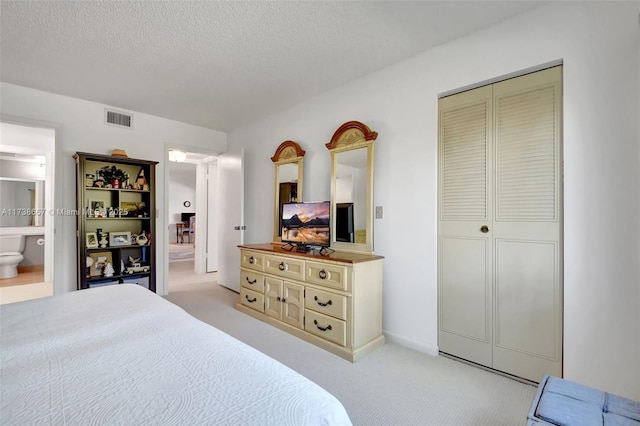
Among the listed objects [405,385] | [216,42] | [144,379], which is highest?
[216,42]

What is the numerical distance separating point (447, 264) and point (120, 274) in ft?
12.6

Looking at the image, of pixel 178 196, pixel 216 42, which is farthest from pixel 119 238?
pixel 178 196

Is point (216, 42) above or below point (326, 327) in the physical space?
above

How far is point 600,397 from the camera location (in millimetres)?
→ 1276

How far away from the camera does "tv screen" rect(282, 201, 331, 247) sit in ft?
9.72

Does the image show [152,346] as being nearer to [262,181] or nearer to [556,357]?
[556,357]

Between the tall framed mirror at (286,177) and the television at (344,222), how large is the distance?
0.67 m

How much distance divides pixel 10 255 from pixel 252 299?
4.67m

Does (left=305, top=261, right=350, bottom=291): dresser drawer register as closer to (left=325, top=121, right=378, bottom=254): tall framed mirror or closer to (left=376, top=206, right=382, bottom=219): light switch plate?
(left=325, top=121, right=378, bottom=254): tall framed mirror

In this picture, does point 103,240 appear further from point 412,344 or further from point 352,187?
point 412,344

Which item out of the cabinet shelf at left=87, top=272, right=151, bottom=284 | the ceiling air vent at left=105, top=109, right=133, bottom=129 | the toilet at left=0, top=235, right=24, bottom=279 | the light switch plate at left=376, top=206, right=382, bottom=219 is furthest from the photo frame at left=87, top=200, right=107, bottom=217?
the light switch plate at left=376, top=206, right=382, bottom=219

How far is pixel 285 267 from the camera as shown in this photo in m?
3.00

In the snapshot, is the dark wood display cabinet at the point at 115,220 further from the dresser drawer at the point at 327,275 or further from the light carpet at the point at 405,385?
the dresser drawer at the point at 327,275

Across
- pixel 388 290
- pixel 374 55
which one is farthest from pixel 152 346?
pixel 374 55
